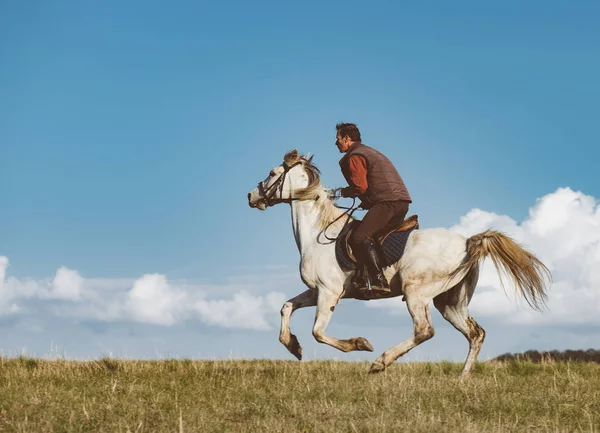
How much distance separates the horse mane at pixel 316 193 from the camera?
1076 cm

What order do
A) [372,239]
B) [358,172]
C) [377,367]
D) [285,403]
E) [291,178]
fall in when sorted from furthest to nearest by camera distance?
[291,178]
[358,172]
[372,239]
[377,367]
[285,403]

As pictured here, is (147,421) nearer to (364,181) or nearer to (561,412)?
(561,412)

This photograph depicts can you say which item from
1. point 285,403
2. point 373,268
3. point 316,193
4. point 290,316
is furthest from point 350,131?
point 285,403

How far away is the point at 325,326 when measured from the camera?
1002 cm

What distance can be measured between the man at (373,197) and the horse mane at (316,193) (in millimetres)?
492

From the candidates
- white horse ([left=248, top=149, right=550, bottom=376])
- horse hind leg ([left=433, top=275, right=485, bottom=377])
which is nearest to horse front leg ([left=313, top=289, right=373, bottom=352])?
white horse ([left=248, top=149, right=550, bottom=376])

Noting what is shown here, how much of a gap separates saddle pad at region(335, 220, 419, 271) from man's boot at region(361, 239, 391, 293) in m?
0.20

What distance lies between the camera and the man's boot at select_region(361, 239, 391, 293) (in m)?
9.76

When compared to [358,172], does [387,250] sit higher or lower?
lower

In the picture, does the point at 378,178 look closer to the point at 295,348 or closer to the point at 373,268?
the point at 373,268

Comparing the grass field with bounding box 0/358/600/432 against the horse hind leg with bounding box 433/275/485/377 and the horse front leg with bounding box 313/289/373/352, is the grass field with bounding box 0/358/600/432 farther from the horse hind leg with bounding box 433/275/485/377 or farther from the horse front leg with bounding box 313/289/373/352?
the horse hind leg with bounding box 433/275/485/377

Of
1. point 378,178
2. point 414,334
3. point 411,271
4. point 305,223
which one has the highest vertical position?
point 378,178

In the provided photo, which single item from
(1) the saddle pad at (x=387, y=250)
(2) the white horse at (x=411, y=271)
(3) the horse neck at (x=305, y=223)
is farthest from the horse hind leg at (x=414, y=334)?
(3) the horse neck at (x=305, y=223)

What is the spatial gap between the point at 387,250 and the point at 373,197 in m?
0.83
